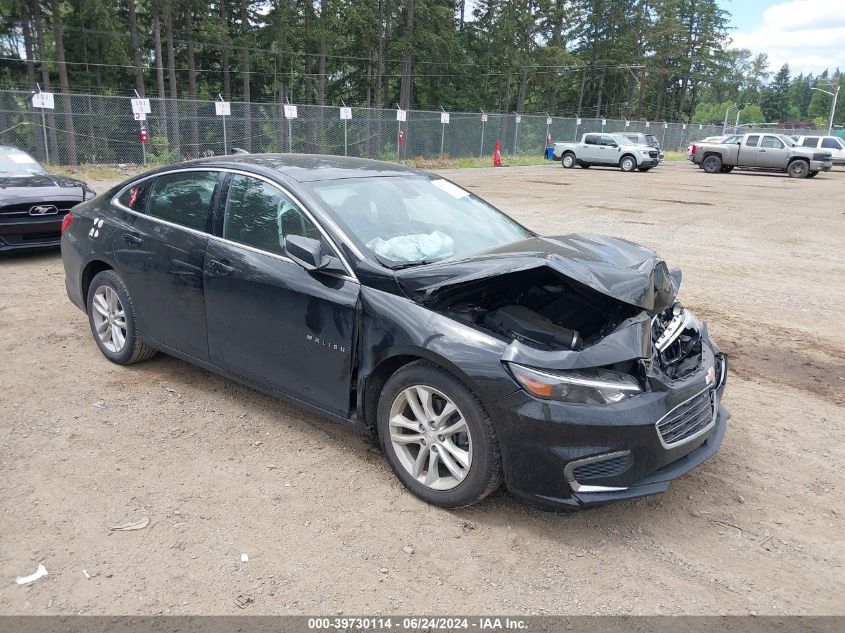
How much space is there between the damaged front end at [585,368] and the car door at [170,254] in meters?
1.55

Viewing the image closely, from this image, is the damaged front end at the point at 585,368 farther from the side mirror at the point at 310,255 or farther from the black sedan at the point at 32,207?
the black sedan at the point at 32,207

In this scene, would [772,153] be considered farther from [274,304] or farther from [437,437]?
[437,437]

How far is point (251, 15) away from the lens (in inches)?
1645

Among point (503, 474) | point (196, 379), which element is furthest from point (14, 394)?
point (503, 474)

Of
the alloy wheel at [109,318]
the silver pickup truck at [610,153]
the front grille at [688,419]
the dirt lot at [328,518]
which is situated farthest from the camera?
the silver pickup truck at [610,153]

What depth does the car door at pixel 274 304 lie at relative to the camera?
11.2 ft

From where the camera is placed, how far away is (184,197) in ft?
14.2

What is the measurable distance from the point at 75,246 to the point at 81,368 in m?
0.95

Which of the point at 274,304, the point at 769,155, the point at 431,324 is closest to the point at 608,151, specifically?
the point at 769,155

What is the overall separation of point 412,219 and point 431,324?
42.4 inches

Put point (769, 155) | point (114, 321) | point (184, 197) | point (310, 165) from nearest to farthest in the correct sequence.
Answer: point (310, 165), point (184, 197), point (114, 321), point (769, 155)

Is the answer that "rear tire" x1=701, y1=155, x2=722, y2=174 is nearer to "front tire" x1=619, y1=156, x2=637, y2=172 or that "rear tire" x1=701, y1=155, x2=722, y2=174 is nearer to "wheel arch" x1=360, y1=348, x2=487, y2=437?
"front tire" x1=619, y1=156, x2=637, y2=172

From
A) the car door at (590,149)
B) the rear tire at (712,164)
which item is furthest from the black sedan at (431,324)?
the car door at (590,149)

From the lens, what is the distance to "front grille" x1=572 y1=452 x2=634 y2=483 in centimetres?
283
